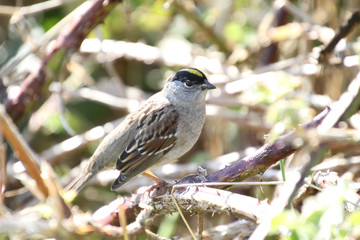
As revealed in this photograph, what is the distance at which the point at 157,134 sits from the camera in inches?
125

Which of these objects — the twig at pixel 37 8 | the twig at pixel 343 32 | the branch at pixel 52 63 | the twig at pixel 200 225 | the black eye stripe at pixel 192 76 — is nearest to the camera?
the twig at pixel 200 225

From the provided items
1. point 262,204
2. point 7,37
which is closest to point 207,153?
point 7,37

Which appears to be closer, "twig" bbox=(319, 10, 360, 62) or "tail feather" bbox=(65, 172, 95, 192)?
"twig" bbox=(319, 10, 360, 62)

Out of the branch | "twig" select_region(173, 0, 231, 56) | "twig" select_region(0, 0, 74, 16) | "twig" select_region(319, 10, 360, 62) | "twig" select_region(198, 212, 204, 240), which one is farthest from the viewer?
"twig" select_region(173, 0, 231, 56)

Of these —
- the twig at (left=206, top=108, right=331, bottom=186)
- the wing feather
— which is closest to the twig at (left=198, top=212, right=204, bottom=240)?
the twig at (left=206, top=108, right=331, bottom=186)

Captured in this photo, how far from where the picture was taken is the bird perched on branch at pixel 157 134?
3.11 meters

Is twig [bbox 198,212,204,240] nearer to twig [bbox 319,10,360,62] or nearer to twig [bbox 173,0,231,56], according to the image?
twig [bbox 319,10,360,62]

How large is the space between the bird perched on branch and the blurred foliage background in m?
0.29

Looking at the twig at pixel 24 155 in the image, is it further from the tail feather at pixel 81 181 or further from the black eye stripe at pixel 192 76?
the black eye stripe at pixel 192 76

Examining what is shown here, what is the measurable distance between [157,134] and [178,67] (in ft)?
3.27

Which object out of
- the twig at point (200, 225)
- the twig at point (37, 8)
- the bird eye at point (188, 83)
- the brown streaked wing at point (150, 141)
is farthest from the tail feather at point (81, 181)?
the twig at point (200, 225)

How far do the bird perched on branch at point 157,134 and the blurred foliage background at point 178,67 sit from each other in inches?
11.4

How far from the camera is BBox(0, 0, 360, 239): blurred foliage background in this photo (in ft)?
11.3

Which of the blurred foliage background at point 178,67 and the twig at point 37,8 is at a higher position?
the twig at point 37,8
